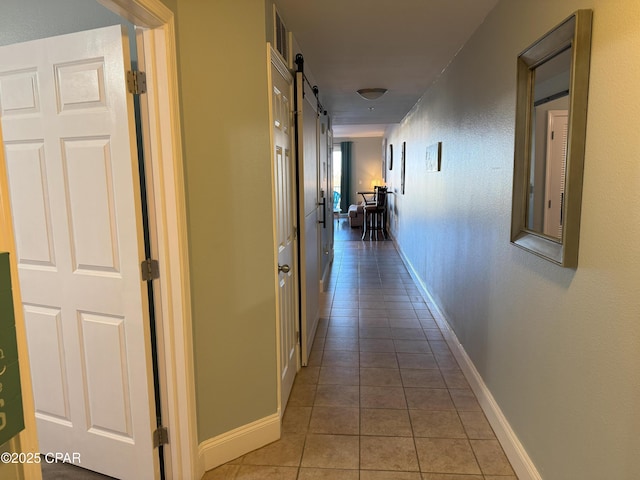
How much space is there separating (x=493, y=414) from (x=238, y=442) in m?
1.41

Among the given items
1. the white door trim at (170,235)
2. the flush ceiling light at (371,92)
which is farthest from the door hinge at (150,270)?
the flush ceiling light at (371,92)

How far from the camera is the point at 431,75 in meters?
4.12

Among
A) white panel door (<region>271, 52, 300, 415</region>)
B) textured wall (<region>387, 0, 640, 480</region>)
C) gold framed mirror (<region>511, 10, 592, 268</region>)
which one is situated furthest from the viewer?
white panel door (<region>271, 52, 300, 415</region>)

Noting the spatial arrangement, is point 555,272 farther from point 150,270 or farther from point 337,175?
point 337,175

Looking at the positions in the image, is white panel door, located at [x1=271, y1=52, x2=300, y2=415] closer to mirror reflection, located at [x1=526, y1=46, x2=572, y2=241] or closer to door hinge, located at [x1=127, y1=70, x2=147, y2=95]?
door hinge, located at [x1=127, y1=70, x2=147, y2=95]

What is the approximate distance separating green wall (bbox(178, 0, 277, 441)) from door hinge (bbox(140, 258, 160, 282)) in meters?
0.16

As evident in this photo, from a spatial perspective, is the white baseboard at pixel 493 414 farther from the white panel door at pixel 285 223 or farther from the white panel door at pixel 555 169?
the white panel door at pixel 285 223

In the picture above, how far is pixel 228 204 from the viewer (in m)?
2.02

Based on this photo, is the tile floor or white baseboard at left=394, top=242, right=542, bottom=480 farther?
the tile floor

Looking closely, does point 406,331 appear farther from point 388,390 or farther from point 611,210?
point 611,210

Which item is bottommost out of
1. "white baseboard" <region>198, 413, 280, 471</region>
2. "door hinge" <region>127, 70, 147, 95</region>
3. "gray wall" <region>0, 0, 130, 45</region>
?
"white baseboard" <region>198, 413, 280, 471</region>

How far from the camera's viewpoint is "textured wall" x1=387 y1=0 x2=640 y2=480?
1231mm

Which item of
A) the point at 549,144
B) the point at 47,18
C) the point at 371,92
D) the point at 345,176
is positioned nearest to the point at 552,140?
the point at 549,144

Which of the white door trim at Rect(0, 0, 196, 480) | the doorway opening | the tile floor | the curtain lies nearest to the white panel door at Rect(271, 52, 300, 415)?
the tile floor
